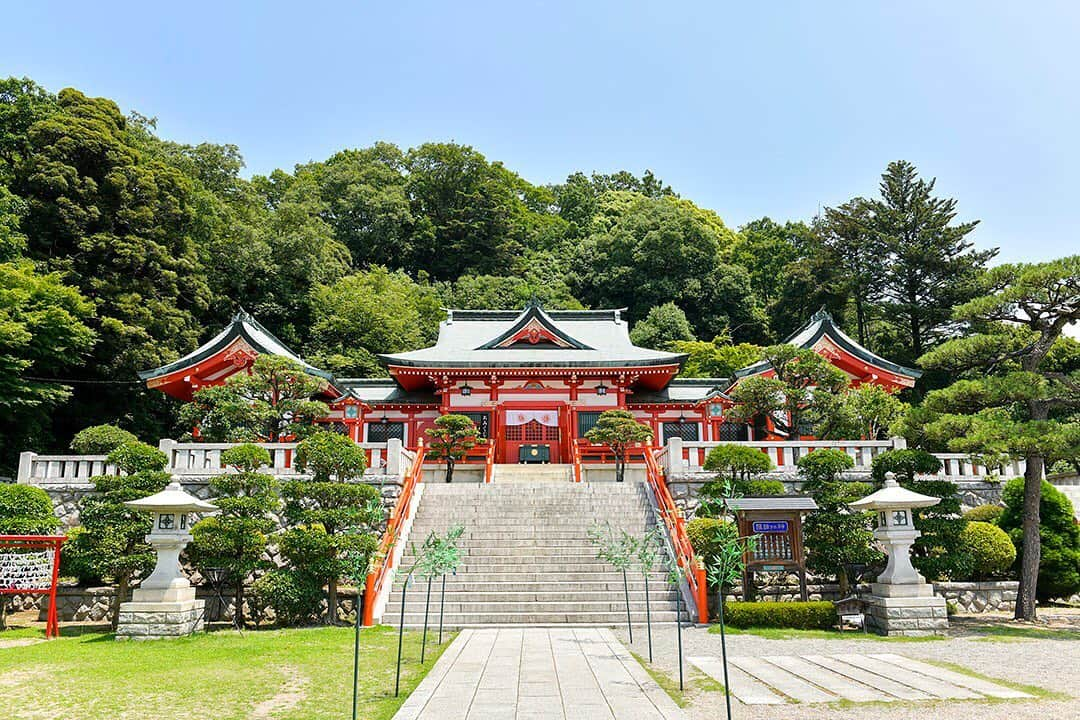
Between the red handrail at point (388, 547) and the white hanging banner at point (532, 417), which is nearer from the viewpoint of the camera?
the red handrail at point (388, 547)

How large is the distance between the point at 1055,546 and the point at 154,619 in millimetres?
16038

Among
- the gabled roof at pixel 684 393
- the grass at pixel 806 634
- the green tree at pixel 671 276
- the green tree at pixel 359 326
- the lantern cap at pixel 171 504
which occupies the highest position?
the green tree at pixel 671 276

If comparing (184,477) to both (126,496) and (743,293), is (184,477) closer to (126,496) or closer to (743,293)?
(126,496)

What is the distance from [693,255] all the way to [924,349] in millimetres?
15313

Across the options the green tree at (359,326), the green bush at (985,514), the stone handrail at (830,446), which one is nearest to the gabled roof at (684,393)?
the stone handrail at (830,446)

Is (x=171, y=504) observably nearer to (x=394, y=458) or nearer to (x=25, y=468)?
(x=394, y=458)

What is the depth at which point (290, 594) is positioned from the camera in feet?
39.7

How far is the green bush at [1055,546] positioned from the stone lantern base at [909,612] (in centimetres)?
348

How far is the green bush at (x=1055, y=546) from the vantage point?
13562 mm

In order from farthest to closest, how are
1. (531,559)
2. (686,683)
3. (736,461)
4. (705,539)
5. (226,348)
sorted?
(226,348) → (736,461) → (531,559) → (705,539) → (686,683)

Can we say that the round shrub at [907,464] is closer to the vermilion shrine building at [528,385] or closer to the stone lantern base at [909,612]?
the stone lantern base at [909,612]

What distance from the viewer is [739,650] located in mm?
9773

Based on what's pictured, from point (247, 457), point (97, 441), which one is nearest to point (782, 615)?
point (247, 457)

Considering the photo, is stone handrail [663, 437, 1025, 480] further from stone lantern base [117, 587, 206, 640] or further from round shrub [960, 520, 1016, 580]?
stone lantern base [117, 587, 206, 640]
